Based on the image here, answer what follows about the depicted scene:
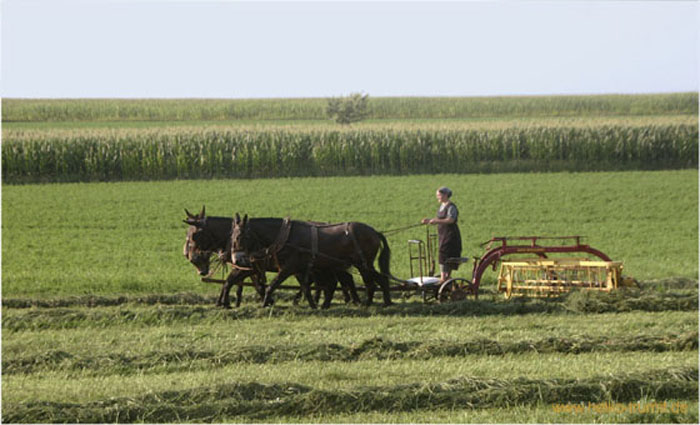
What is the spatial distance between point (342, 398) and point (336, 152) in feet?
93.5

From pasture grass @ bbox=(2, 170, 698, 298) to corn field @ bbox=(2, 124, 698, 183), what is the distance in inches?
118

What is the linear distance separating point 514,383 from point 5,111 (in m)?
61.5

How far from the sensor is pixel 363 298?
1448 cm

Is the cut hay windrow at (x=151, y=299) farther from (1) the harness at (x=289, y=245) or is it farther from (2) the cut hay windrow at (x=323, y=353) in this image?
(2) the cut hay windrow at (x=323, y=353)

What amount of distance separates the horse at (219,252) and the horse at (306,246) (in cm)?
28

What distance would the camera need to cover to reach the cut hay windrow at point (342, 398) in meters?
7.42

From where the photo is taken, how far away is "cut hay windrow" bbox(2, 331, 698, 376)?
366 inches

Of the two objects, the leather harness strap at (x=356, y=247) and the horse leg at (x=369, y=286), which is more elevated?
the leather harness strap at (x=356, y=247)

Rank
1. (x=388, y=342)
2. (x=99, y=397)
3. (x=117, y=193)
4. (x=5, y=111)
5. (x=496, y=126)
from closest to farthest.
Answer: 1. (x=99, y=397)
2. (x=388, y=342)
3. (x=117, y=193)
4. (x=496, y=126)
5. (x=5, y=111)

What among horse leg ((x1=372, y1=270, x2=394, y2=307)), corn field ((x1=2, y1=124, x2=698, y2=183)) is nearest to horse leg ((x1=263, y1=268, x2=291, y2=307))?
horse leg ((x1=372, y1=270, x2=394, y2=307))

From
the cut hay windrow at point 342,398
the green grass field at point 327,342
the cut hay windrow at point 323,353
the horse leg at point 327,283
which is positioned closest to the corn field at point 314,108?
the green grass field at point 327,342

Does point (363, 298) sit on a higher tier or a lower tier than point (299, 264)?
lower

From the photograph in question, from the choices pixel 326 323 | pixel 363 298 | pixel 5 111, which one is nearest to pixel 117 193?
pixel 363 298

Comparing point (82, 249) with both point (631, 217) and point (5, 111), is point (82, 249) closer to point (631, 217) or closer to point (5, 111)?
point (631, 217)
